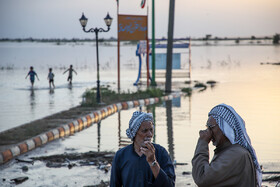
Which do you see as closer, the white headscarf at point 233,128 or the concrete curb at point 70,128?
the white headscarf at point 233,128

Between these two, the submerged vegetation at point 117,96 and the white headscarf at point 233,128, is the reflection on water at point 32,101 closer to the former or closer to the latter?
the submerged vegetation at point 117,96

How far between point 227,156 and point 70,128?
11.6 metres

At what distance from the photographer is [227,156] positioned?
14.3 feet

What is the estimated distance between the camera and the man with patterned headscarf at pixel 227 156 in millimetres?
4324

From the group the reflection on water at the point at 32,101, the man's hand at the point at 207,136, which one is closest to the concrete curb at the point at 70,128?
the reflection on water at the point at 32,101

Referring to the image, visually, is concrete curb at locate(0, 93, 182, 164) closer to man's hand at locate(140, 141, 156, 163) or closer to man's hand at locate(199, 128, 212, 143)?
man's hand at locate(140, 141, 156, 163)

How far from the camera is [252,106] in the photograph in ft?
66.5

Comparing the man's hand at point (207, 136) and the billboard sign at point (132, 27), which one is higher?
the billboard sign at point (132, 27)

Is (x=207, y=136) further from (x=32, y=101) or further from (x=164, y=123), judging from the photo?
(x=32, y=101)

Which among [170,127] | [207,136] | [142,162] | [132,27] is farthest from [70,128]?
[132,27]

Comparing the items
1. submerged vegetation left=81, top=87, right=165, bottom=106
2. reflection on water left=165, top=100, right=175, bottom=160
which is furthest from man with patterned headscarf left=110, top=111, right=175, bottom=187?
submerged vegetation left=81, top=87, right=165, bottom=106

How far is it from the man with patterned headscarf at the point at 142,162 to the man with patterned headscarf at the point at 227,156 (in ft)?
1.01

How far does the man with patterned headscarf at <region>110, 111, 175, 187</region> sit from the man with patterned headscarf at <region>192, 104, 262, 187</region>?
309 mm

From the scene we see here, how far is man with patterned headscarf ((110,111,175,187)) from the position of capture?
4582 millimetres
